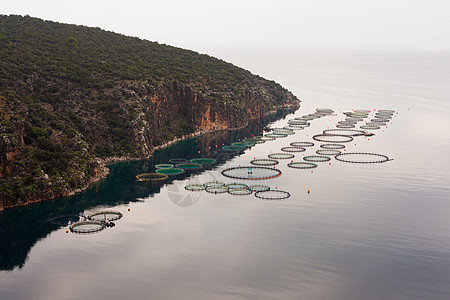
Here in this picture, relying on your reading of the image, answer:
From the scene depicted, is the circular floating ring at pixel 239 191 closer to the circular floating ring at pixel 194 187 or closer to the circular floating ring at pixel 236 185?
the circular floating ring at pixel 236 185

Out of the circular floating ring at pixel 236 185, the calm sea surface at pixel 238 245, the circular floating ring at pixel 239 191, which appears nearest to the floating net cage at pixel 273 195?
the calm sea surface at pixel 238 245

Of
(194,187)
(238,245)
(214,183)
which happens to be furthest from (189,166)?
(238,245)

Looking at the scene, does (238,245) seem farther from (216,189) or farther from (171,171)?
(171,171)

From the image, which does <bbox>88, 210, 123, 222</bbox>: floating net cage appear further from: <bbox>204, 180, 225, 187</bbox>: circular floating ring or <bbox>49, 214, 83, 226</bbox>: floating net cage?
<bbox>204, 180, 225, 187</bbox>: circular floating ring

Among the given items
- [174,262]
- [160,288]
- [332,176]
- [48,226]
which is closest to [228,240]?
[174,262]

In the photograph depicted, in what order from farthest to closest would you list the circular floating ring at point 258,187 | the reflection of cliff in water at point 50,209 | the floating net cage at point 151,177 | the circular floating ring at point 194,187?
the floating net cage at point 151,177 → the circular floating ring at point 258,187 → the circular floating ring at point 194,187 → the reflection of cliff in water at point 50,209

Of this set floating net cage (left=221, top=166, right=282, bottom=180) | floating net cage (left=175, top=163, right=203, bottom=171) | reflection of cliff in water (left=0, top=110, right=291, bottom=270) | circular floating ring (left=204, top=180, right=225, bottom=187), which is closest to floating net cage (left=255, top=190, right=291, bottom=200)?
circular floating ring (left=204, top=180, right=225, bottom=187)

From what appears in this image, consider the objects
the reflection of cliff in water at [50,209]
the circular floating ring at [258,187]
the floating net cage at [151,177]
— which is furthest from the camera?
the floating net cage at [151,177]
